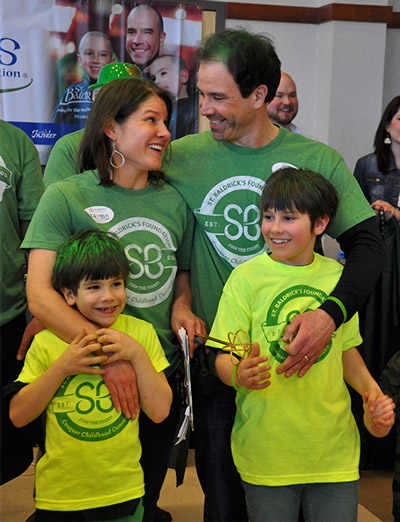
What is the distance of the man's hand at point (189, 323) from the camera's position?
1.81 m

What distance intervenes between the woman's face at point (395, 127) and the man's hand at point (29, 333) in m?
2.52

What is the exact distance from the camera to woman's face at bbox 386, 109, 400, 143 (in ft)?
12.4

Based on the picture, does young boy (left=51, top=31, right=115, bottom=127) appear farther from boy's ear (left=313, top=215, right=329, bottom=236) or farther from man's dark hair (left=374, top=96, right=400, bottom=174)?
boy's ear (left=313, top=215, right=329, bottom=236)

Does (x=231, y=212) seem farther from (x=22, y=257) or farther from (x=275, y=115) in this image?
(x=275, y=115)

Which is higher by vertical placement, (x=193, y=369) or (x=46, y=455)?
(x=193, y=369)

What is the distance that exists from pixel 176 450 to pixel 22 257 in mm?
861

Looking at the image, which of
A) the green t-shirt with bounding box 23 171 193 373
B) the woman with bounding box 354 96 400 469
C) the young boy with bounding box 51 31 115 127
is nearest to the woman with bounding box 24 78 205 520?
the green t-shirt with bounding box 23 171 193 373

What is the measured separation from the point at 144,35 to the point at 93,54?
376 mm

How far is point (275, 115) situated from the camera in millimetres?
3777

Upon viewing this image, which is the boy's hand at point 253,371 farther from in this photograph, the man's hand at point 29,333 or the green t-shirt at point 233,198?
the man's hand at point 29,333

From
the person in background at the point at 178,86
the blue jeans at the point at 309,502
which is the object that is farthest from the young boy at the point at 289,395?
the person in background at the point at 178,86

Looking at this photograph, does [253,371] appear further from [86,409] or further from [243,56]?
[243,56]

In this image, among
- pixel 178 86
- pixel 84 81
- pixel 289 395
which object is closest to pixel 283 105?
pixel 178 86

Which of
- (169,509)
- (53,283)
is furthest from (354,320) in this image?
(169,509)
